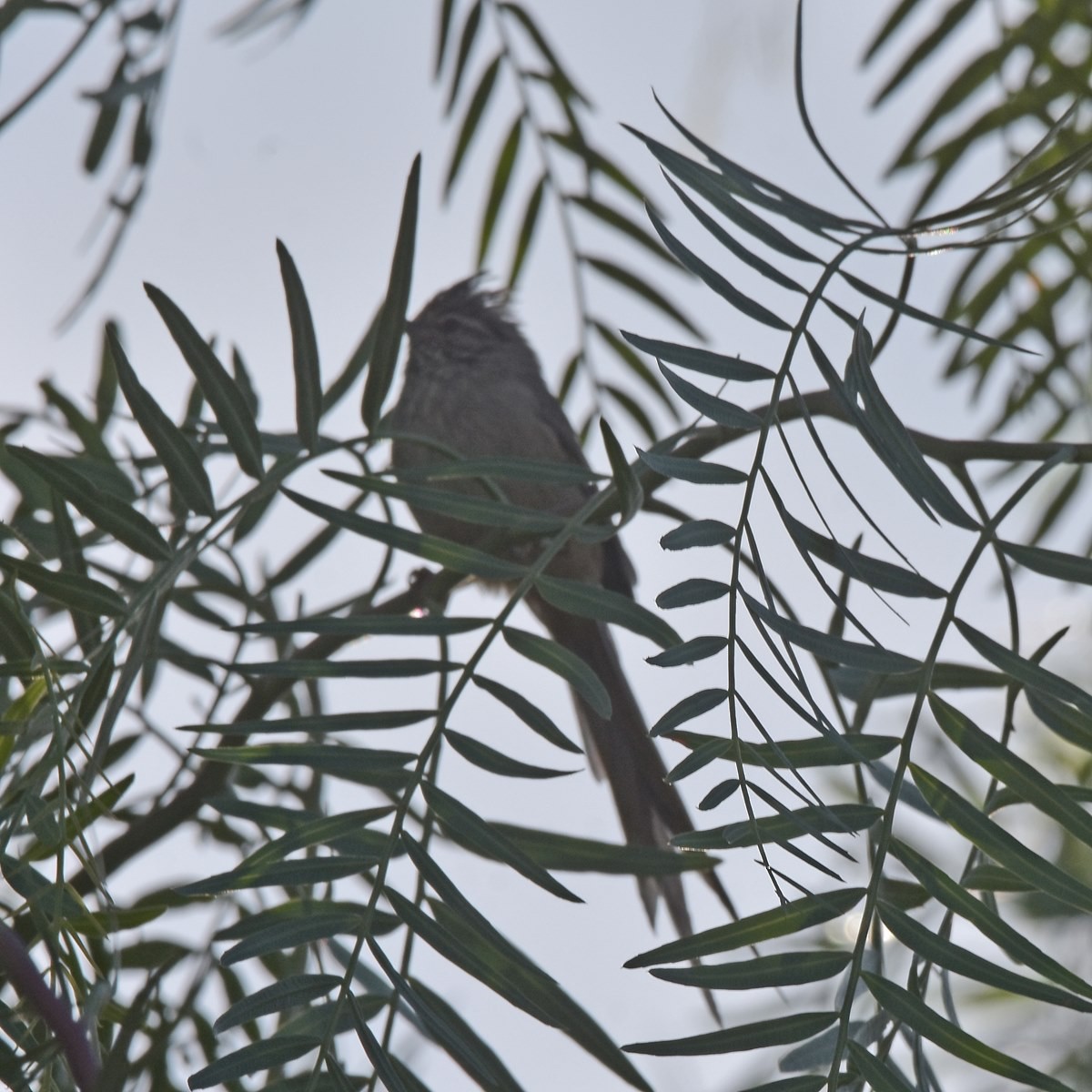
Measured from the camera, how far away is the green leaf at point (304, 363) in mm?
1741

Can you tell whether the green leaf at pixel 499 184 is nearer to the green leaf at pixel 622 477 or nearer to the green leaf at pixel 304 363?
the green leaf at pixel 304 363

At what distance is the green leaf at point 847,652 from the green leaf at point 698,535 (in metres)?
0.08

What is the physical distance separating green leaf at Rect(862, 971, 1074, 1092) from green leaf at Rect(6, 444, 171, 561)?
3.19 ft

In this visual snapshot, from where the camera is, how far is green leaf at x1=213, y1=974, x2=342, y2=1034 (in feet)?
4.38

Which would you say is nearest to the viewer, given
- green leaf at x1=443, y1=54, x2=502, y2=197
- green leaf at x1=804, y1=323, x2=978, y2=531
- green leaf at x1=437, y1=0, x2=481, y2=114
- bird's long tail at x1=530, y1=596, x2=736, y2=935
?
green leaf at x1=804, y1=323, x2=978, y2=531

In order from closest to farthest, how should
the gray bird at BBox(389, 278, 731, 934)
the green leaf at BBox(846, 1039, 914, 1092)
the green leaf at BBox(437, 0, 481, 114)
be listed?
the green leaf at BBox(846, 1039, 914, 1092) < the green leaf at BBox(437, 0, 481, 114) < the gray bird at BBox(389, 278, 731, 934)

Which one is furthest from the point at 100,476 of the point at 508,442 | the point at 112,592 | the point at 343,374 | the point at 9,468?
the point at 508,442

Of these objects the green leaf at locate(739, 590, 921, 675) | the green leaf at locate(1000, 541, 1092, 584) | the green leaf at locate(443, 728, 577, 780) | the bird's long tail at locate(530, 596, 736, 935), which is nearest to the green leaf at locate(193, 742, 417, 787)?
the green leaf at locate(443, 728, 577, 780)

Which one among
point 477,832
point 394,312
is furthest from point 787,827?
point 394,312

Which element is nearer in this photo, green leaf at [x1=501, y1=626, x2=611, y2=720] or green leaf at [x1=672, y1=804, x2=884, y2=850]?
green leaf at [x1=672, y1=804, x2=884, y2=850]

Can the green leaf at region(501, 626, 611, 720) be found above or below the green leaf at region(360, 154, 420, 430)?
below

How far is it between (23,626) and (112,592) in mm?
109

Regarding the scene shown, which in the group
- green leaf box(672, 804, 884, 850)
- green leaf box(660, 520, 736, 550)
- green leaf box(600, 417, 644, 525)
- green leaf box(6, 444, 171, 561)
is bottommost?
green leaf box(672, 804, 884, 850)

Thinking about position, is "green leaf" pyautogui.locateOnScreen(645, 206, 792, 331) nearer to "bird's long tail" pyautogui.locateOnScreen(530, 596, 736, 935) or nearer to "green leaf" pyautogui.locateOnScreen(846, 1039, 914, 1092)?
"green leaf" pyautogui.locateOnScreen(846, 1039, 914, 1092)
